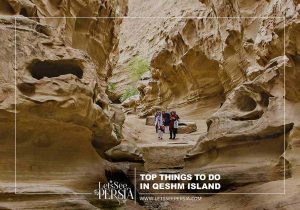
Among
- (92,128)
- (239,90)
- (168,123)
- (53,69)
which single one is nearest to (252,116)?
(239,90)

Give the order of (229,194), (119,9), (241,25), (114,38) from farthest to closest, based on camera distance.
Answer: (119,9)
(114,38)
(241,25)
(229,194)

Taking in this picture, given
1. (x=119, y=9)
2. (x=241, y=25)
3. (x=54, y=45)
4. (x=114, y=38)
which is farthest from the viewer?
(x=119, y=9)

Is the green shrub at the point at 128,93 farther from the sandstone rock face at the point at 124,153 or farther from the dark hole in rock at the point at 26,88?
the dark hole in rock at the point at 26,88

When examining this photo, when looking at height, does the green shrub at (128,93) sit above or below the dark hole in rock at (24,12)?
above

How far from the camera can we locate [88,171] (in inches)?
393

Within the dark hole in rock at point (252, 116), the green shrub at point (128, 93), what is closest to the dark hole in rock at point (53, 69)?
the dark hole in rock at point (252, 116)

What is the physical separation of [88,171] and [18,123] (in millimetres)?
1927

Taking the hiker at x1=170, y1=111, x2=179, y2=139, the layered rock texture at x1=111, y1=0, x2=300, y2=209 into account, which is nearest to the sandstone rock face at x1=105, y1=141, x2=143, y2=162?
the layered rock texture at x1=111, y1=0, x2=300, y2=209

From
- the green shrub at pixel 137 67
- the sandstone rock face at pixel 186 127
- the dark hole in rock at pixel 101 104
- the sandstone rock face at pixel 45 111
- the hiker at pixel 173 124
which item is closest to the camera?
the sandstone rock face at pixel 45 111

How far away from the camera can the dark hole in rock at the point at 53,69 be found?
364 inches

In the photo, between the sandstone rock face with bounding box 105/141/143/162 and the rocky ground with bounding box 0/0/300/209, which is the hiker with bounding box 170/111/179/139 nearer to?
the rocky ground with bounding box 0/0/300/209

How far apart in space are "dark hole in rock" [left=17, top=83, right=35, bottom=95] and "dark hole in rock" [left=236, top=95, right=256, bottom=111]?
19.2 ft

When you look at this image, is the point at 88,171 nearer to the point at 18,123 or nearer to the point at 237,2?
the point at 18,123

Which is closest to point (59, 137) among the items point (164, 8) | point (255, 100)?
point (255, 100)
